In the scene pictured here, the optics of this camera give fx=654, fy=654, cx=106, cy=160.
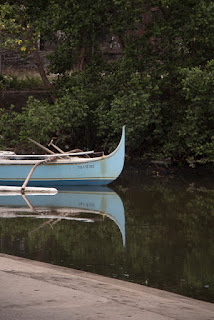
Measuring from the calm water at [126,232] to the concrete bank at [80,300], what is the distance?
1.19 meters

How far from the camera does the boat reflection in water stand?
15875 millimetres

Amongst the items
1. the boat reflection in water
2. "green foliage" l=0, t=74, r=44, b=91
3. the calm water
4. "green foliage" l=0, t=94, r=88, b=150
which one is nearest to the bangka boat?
the calm water

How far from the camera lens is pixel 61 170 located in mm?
21938

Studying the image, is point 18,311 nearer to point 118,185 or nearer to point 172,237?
point 172,237

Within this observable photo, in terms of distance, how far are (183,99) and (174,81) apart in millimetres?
991

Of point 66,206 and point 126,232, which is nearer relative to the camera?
point 126,232

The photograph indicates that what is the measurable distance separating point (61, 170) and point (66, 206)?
14.3 feet

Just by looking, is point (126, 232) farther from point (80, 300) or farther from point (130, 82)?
point (130, 82)

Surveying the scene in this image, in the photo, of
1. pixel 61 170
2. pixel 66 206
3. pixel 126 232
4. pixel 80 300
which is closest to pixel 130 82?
→ pixel 61 170

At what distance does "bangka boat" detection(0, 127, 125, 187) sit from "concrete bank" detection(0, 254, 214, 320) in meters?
12.8

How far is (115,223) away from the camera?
15.3 m

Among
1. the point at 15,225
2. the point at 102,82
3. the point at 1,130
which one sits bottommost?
the point at 15,225

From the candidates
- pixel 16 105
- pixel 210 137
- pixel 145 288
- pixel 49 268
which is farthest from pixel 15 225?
pixel 16 105

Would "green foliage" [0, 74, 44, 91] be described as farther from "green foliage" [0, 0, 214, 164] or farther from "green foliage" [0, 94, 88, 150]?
"green foliage" [0, 94, 88, 150]
